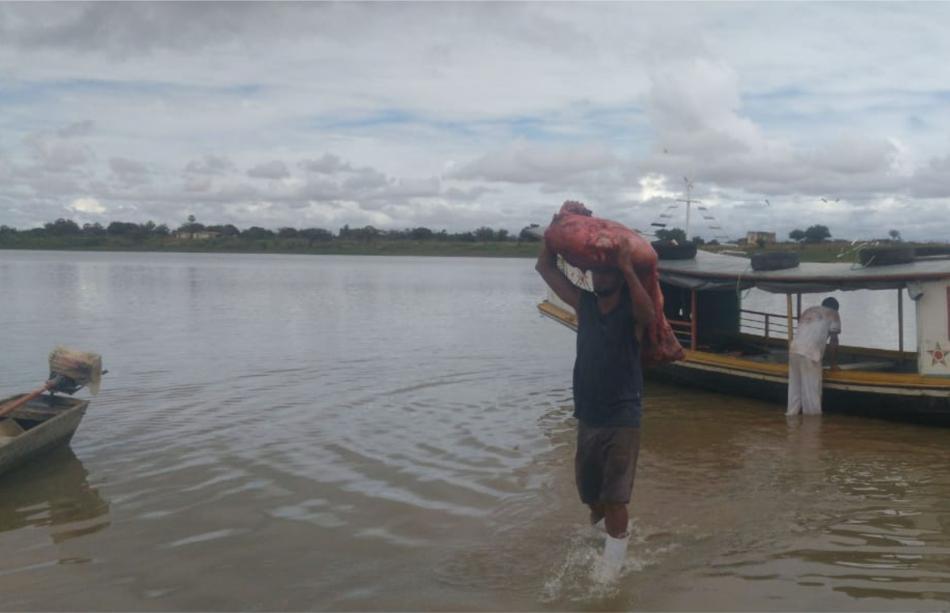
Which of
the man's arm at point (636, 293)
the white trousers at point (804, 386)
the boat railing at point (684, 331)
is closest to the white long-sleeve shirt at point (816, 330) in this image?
the white trousers at point (804, 386)

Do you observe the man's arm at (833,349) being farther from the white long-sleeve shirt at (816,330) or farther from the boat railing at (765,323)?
the boat railing at (765,323)

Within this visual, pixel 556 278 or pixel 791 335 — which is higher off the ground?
pixel 556 278

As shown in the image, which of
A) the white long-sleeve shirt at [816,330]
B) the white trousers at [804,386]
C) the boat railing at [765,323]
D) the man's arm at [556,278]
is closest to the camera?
the man's arm at [556,278]

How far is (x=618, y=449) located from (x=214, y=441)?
20.5 ft

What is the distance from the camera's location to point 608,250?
4.98 metres

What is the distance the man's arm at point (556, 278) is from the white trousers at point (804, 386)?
6951 millimetres

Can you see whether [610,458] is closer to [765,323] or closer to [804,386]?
[804,386]

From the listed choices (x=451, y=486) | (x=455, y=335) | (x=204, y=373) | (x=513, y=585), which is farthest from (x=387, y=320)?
(x=513, y=585)

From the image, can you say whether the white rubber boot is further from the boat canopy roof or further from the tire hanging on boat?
the boat canopy roof

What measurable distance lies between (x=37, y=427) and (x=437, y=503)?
4242 mm

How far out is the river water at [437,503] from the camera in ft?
18.3

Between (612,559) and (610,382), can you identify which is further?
(612,559)

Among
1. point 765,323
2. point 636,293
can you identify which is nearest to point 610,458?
point 636,293

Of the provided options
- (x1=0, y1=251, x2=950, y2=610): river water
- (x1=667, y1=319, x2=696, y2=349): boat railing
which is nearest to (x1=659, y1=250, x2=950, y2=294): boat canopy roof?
(x1=667, y1=319, x2=696, y2=349): boat railing
